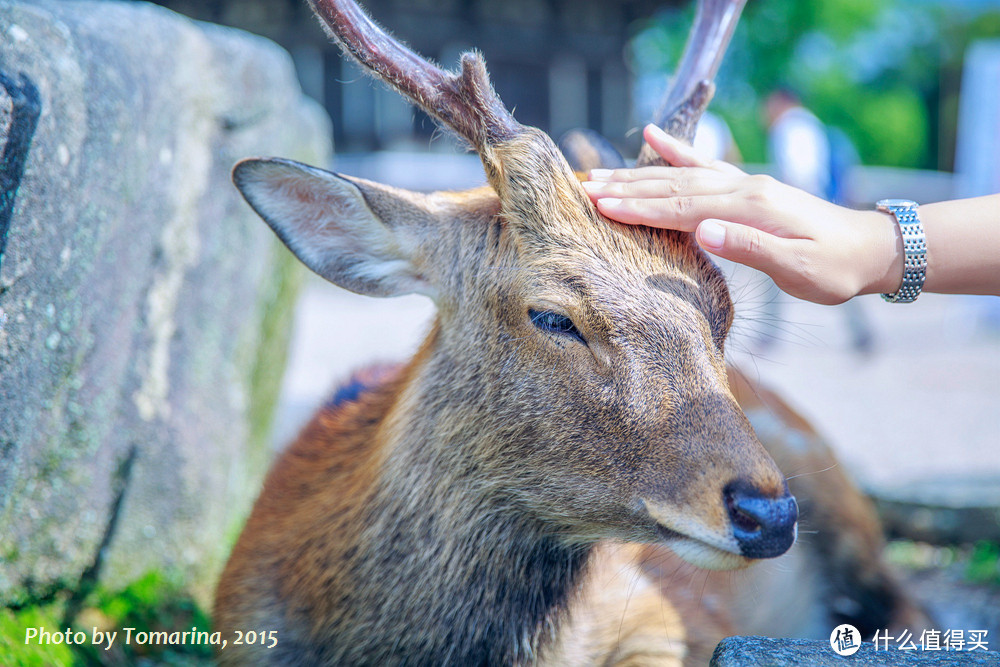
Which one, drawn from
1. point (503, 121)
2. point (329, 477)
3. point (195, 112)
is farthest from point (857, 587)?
point (195, 112)

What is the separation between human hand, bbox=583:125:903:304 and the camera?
6.28 ft

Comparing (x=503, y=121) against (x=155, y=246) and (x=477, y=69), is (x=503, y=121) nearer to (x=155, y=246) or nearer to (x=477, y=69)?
(x=477, y=69)

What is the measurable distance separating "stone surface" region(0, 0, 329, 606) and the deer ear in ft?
1.80

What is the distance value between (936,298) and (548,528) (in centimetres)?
1495

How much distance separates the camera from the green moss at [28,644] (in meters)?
2.40

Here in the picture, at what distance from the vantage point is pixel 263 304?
155 inches

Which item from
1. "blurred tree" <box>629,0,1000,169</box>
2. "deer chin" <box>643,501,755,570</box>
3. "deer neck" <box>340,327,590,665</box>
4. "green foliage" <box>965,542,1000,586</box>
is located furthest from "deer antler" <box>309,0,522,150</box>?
"blurred tree" <box>629,0,1000,169</box>

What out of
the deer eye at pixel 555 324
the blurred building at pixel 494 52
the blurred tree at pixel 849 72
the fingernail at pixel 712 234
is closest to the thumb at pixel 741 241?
the fingernail at pixel 712 234

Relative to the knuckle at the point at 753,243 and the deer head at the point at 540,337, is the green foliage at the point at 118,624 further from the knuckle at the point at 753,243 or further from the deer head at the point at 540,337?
the knuckle at the point at 753,243

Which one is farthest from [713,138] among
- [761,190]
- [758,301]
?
[761,190]

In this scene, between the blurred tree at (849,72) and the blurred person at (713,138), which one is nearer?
the blurred person at (713,138)

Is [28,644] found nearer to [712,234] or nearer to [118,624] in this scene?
[118,624]

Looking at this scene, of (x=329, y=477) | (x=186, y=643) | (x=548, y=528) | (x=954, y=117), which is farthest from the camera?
(x=954, y=117)

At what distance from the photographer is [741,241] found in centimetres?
190
